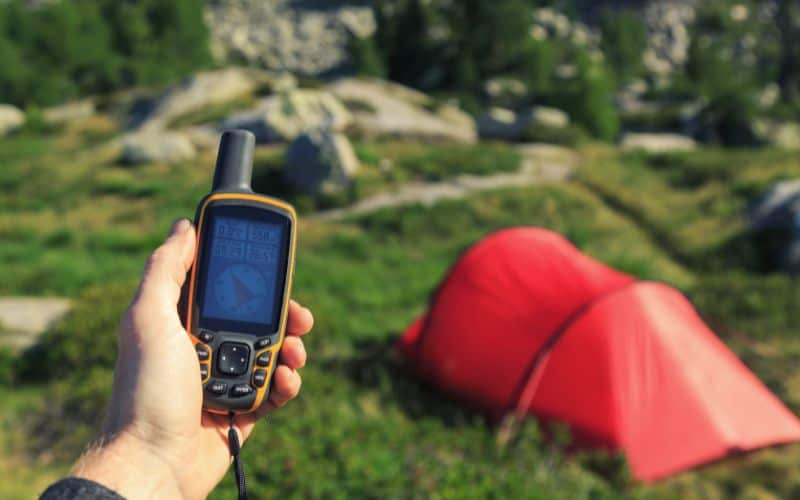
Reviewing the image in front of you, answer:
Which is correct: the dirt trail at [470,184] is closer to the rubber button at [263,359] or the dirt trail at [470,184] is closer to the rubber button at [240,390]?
the rubber button at [263,359]

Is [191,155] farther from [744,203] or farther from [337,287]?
[744,203]

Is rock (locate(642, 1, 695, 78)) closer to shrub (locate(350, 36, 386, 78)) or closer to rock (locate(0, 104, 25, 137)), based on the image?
shrub (locate(350, 36, 386, 78))

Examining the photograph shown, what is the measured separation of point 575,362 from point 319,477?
342 centimetres

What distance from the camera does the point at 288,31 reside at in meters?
116

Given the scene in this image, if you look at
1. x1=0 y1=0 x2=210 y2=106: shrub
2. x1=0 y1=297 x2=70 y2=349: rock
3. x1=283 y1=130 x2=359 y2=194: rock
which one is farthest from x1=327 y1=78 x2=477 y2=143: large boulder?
x1=0 y1=0 x2=210 y2=106: shrub

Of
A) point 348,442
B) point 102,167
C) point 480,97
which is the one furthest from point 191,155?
point 480,97

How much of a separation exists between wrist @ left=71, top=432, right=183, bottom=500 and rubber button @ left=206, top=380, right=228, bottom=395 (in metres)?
0.33

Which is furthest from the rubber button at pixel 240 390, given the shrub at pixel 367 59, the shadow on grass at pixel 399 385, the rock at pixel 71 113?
the shrub at pixel 367 59

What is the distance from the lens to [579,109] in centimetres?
3603

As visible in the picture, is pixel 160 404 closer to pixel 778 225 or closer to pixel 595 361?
pixel 595 361

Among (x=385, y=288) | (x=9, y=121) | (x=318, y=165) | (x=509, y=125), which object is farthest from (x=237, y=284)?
(x=9, y=121)

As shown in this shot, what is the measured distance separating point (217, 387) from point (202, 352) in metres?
0.15

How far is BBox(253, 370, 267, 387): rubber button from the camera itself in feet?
9.59

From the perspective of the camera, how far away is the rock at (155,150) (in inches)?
771
